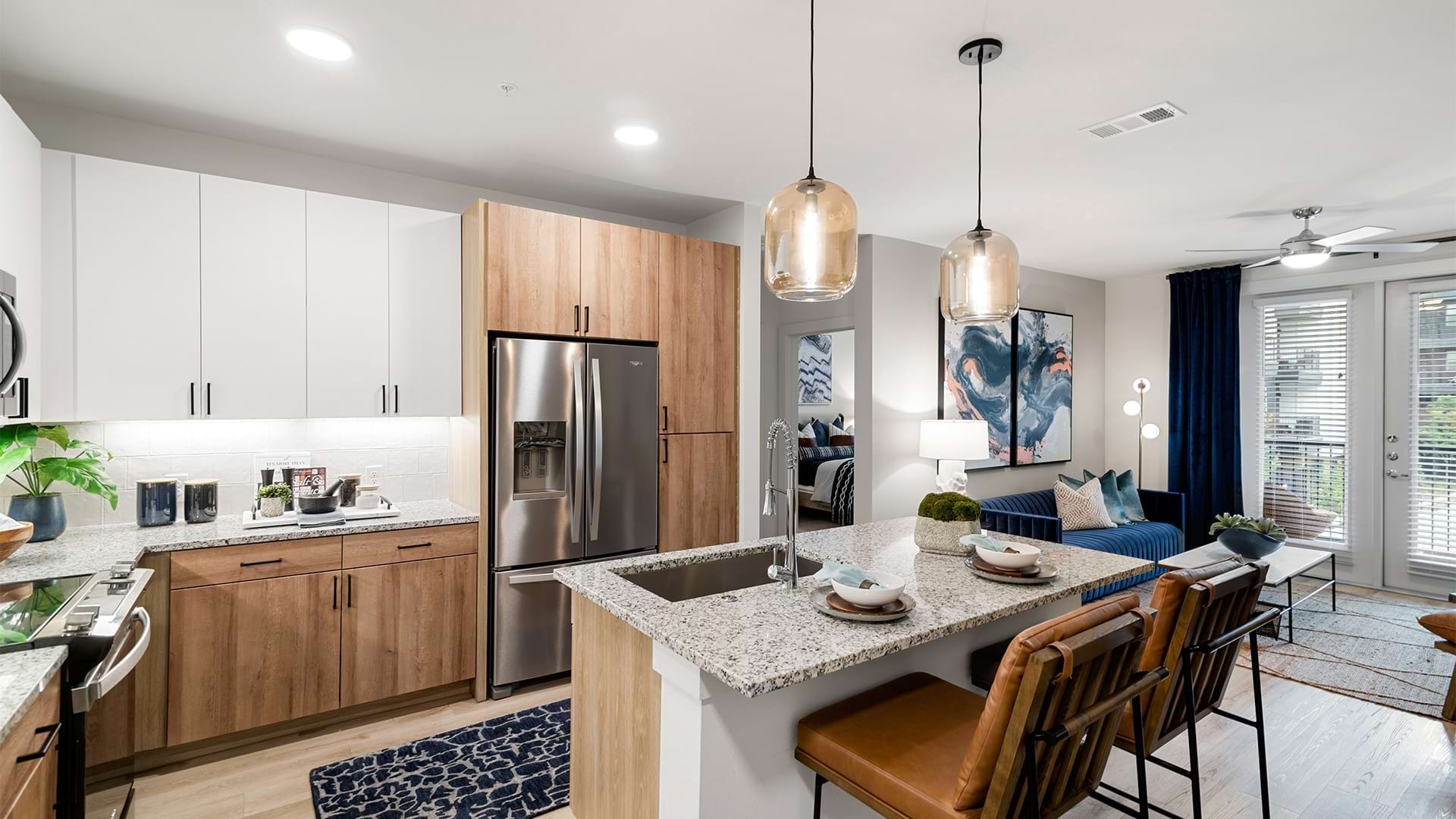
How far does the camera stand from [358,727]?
2.94m

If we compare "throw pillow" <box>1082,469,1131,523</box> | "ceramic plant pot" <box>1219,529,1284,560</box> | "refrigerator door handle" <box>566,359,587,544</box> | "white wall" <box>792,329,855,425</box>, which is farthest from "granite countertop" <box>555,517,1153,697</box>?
"white wall" <box>792,329,855,425</box>

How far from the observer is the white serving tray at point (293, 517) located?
286cm

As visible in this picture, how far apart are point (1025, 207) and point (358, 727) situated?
4.26 metres

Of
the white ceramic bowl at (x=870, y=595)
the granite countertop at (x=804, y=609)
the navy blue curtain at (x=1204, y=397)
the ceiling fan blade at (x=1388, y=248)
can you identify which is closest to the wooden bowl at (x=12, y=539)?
the granite countertop at (x=804, y=609)

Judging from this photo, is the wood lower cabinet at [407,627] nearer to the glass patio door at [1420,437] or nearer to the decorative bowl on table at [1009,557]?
the decorative bowl on table at [1009,557]

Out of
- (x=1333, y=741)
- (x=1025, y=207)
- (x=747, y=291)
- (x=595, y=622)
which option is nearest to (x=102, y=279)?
(x=595, y=622)

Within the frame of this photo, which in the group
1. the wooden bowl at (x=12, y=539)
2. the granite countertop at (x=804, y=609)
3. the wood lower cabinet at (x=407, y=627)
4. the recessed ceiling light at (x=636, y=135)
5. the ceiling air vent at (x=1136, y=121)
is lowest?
the wood lower cabinet at (x=407, y=627)

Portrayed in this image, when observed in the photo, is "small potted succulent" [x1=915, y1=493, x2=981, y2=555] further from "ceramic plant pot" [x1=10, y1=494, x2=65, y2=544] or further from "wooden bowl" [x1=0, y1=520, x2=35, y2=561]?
"ceramic plant pot" [x1=10, y1=494, x2=65, y2=544]

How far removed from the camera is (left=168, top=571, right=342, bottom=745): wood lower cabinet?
2.55 m

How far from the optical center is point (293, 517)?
2.96m

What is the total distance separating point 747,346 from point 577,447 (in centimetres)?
121

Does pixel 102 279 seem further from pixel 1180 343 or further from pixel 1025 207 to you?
pixel 1180 343

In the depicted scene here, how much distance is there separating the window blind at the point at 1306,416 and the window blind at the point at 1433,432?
368mm

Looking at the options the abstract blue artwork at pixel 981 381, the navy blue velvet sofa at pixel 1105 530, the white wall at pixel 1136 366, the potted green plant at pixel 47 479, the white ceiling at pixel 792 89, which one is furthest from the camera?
the white wall at pixel 1136 366
